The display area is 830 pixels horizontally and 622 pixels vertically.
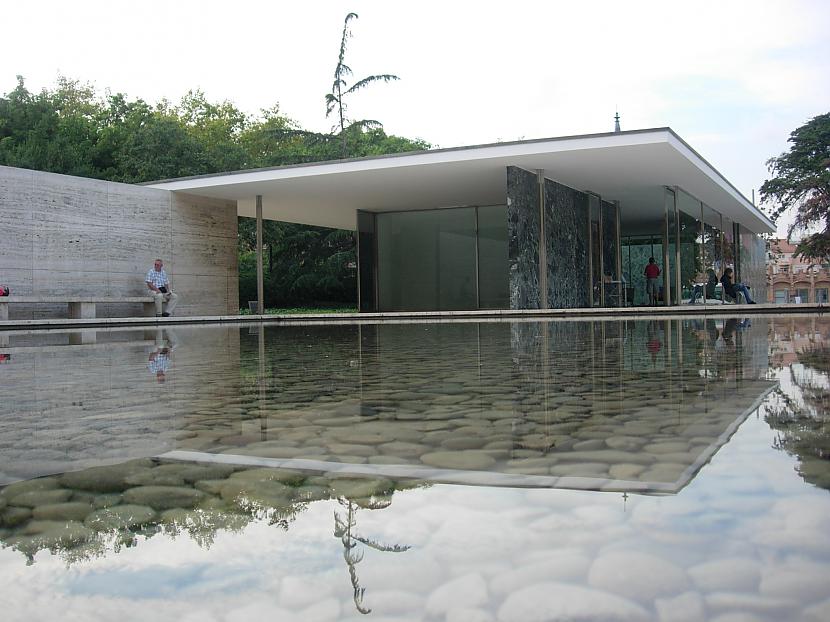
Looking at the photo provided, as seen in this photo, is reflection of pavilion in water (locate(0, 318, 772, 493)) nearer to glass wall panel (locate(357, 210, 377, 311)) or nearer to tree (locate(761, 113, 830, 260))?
glass wall panel (locate(357, 210, 377, 311))

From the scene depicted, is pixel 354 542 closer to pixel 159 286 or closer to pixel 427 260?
pixel 159 286

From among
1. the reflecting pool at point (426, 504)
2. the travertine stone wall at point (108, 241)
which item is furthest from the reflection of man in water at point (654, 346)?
the travertine stone wall at point (108, 241)

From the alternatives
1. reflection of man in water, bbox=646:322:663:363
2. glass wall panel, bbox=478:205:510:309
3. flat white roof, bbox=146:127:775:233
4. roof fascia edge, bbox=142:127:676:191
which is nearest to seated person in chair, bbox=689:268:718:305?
flat white roof, bbox=146:127:775:233

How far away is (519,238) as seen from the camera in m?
14.9

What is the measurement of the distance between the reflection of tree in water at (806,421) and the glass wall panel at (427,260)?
58.6ft

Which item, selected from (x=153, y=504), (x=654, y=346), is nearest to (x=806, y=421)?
(x=153, y=504)

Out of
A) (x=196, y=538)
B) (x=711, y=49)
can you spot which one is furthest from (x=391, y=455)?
(x=711, y=49)

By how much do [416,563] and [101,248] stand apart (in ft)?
52.5

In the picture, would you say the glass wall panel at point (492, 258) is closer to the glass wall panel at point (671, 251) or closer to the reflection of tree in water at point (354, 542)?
the glass wall panel at point (671, 251)

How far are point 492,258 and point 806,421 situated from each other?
18933 millimetres

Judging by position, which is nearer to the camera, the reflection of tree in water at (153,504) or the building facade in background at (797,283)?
the reflection of tree in water at (153,504)

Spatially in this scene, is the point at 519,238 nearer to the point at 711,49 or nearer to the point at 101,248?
the point at 101,248

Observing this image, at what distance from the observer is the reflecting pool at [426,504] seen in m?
0.98

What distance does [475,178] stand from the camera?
16.6 meters
